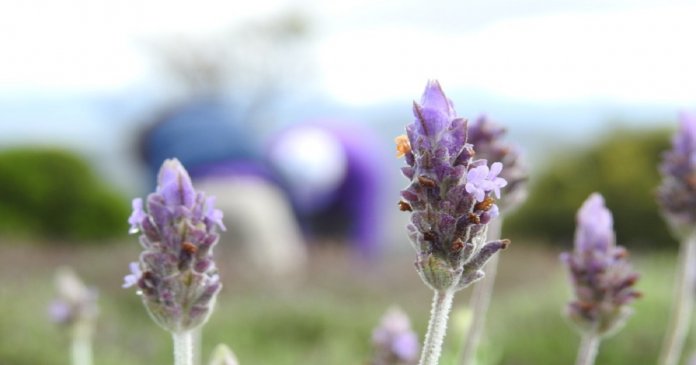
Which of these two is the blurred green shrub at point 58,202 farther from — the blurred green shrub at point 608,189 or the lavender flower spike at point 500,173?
the lavender flower spike at point 500,173

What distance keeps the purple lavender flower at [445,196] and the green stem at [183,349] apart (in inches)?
14.4

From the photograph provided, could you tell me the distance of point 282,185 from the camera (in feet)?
50.6

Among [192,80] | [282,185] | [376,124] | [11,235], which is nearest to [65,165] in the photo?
[11,235]

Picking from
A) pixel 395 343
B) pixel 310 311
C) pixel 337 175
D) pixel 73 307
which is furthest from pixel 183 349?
pixel 337 175

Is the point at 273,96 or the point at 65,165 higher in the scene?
the point at 273,96

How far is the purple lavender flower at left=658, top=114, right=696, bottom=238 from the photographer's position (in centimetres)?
232

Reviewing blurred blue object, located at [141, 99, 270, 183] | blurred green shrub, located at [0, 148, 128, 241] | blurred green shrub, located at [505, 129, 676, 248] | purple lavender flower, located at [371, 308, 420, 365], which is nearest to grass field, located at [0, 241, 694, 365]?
blurred blue object, located at [141, 99, 270, 183]

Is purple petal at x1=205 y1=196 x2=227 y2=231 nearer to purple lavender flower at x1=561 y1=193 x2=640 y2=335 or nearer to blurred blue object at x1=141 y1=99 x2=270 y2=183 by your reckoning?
purple lavender flower at x1=561 y1=193 x2=640 y2=335

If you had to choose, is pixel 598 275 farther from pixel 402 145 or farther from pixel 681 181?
pixel 402 145

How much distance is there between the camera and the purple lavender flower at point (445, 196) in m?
1.36

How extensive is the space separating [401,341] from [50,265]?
35.2 ft

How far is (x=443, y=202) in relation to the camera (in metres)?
1.38

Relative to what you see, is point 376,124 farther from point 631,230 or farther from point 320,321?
point 320,321

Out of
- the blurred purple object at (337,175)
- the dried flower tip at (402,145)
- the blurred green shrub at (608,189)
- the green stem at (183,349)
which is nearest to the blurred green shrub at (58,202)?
the blurred purple object at (337,175)
